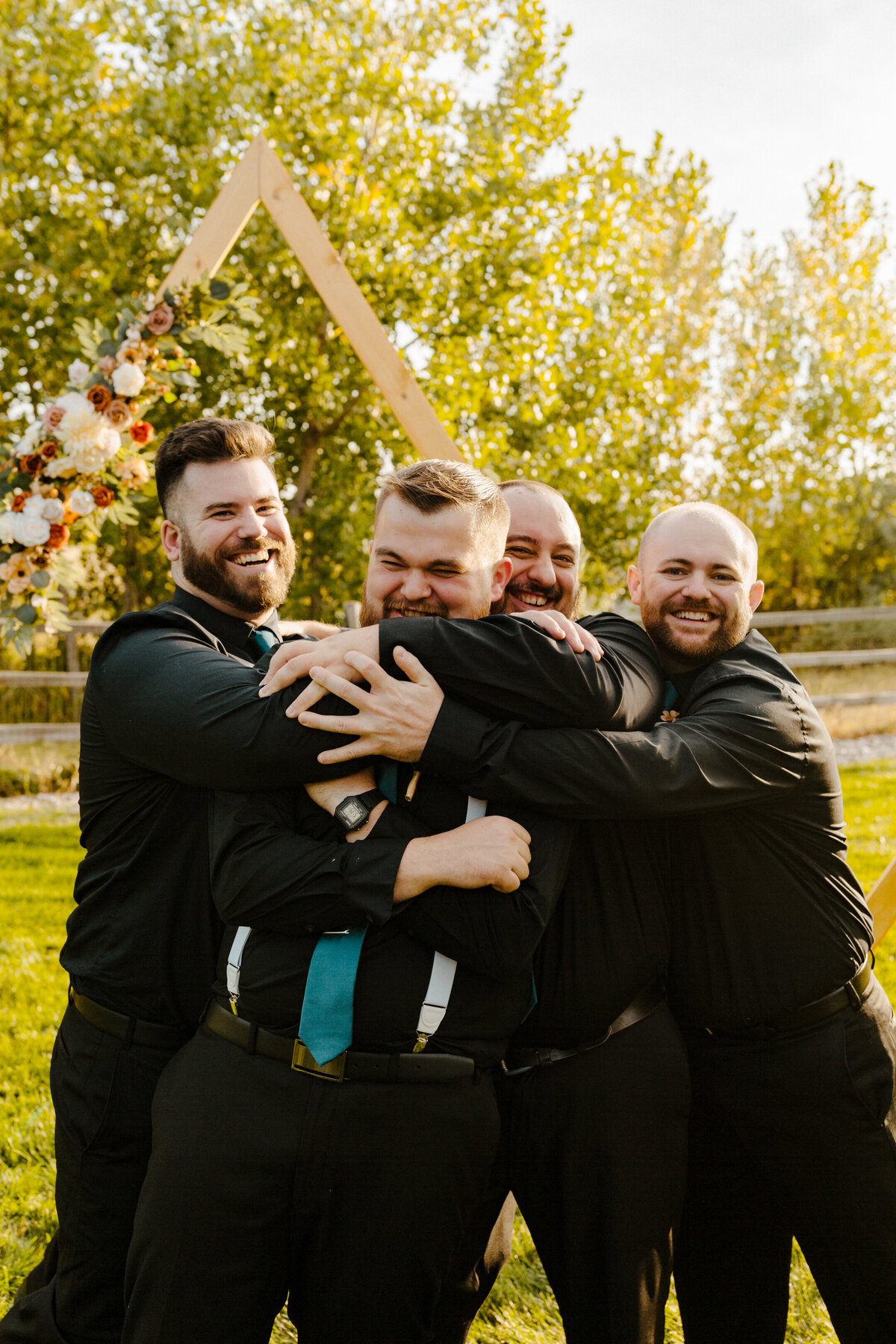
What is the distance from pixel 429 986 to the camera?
184 centimetres

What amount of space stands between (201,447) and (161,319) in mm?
1821

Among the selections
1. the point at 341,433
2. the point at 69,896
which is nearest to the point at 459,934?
the point at 69,896

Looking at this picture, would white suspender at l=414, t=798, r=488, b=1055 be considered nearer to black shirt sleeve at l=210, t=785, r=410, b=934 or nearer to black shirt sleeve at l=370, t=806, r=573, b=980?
black shirt sleeve at l=370, t=806, r=573, b=980

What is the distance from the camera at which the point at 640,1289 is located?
2027mm

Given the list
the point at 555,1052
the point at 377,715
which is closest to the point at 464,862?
the point at 377,715

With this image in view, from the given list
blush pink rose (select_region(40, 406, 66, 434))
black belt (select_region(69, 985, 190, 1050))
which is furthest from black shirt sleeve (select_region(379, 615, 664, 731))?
blush pink rose (select_region(40, 406, 66, 434))

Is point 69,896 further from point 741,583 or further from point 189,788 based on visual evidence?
point 741,583

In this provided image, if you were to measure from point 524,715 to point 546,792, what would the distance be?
174 mm

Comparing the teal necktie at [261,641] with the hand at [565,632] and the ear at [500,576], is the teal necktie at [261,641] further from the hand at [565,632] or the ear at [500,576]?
the hand at [565,632]

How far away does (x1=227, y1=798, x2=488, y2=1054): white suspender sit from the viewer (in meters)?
1.82

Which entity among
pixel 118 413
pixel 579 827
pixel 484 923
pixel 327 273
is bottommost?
pixel 484 923

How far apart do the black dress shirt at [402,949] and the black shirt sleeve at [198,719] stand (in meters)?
0.11

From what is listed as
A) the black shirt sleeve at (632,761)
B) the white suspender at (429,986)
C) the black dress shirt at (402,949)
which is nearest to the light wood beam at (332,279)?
the black shirt sleeve at (632,761)

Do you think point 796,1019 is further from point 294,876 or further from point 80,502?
point 80,502
